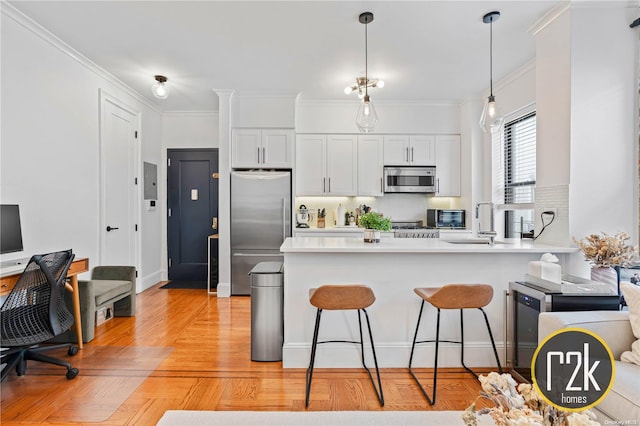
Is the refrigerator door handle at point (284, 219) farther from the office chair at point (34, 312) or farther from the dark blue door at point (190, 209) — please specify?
the office chair at point (34, 312)

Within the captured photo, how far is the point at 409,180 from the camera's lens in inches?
203

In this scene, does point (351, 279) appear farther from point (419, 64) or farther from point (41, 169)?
point (41, 169)

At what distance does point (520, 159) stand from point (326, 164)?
8.30ft

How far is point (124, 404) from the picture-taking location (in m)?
2.14

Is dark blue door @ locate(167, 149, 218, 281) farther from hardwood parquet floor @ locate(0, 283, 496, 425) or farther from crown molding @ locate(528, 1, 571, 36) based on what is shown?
crown molding @ locate(528, 1, 571, 36)

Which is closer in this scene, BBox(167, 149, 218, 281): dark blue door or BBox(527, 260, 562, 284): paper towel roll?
BBox(527, 260, 562, 284): paper towel roll

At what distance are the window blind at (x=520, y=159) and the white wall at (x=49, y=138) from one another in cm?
477

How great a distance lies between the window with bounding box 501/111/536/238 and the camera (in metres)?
3.84

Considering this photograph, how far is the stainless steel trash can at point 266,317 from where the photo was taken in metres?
2.72

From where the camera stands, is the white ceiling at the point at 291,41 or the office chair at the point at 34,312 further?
the white ceiling at the point at 291,41

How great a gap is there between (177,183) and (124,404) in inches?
158

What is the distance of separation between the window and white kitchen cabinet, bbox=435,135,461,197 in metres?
0.79

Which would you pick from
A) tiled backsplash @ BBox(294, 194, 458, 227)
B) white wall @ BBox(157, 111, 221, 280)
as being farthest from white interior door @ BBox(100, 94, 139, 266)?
tiled backsplash @ BBox(294, 194, 458, 227)

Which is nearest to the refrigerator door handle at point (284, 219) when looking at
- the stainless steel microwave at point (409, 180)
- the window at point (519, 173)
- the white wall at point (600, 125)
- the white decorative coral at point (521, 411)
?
the stainless steel microwave at point (409, 180)
